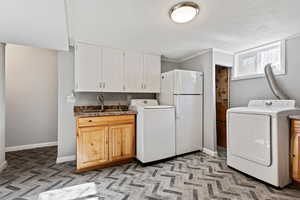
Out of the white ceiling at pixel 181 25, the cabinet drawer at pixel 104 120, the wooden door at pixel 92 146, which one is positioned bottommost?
the wooden door at pixel 92 146

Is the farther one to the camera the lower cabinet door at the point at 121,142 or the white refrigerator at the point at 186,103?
the white refrigerator at the point at 186,103

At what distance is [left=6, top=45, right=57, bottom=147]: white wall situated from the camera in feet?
11.6

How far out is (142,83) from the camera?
133 inches

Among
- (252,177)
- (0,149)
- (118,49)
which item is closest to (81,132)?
(0,149)

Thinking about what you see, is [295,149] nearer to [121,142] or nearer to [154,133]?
[154,133]

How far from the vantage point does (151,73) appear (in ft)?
11.4

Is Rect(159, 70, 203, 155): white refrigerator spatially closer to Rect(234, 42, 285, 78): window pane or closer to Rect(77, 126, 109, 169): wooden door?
Rect(234, 42, 285, 78): window pane

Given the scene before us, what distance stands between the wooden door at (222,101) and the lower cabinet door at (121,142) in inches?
96.0

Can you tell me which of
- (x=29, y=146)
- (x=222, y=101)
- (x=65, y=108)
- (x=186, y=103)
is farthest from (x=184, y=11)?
(x=29, y=146)

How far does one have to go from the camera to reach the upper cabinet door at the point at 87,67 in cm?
276

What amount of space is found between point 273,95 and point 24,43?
4.60 m

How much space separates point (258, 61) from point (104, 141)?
3.51 metres

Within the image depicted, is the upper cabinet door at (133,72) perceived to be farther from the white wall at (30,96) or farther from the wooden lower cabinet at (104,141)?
the white wall at (30,96)

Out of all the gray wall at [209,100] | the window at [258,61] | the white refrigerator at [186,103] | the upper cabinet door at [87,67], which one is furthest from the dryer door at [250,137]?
the upper cabinet door at [87,67]
